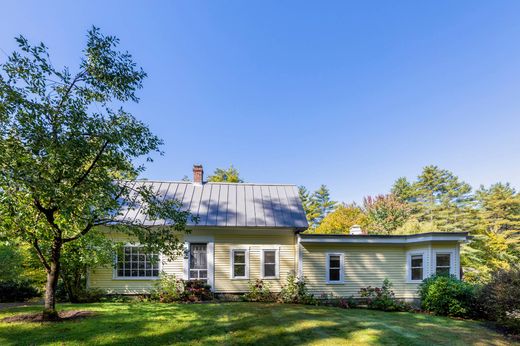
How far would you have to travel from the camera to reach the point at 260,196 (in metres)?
13.7

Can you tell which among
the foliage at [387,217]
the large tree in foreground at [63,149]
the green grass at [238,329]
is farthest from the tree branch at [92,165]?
the foliage at [387,217]

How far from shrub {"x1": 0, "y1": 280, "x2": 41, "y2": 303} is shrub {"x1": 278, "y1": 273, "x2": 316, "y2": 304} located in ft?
34.5

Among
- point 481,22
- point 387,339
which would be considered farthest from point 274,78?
point 387,339

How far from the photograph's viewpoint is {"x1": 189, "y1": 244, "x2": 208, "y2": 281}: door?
12.0 metres

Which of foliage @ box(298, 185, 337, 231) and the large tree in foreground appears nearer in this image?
the large tree in foreground

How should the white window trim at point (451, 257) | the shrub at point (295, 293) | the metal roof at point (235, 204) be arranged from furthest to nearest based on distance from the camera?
the metal roof at point (235, 204)
the white window trim at point (451, 257)
the shrub at point (295, 293)

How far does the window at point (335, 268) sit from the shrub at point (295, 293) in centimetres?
134

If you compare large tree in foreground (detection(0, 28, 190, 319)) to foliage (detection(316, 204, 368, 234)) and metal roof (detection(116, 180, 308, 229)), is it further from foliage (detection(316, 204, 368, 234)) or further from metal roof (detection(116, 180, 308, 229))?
foliage (detection(316, 204, 368, 234))

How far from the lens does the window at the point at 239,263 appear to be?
474 inches

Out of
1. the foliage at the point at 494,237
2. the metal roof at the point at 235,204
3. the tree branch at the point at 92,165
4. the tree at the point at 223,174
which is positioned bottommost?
the foliage at the point at 494,237

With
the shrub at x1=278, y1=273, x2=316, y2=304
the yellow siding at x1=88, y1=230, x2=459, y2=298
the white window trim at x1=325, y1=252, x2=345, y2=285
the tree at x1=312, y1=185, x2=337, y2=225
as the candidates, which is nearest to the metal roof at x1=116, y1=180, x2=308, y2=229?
the yellow siding at x1=88, y1=230, x2=459, y2=298

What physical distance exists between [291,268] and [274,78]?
424 inches

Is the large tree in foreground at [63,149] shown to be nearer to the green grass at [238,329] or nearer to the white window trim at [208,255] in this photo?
the green grass at [238,329]

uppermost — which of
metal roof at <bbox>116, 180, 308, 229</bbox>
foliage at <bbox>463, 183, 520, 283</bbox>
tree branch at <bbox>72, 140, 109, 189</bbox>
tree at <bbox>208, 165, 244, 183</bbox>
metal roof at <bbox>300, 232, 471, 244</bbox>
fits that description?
tree at <bbox>208, 165, 244, 183</bbox>
